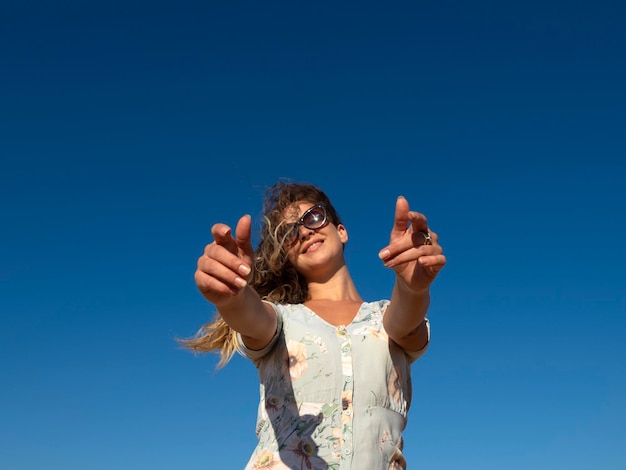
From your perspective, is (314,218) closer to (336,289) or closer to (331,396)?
(336,289)

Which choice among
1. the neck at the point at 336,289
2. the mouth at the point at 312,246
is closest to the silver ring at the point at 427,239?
the neck at the point at 336,289

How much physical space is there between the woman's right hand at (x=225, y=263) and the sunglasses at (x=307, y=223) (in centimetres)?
207

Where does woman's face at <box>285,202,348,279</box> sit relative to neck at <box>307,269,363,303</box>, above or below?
above

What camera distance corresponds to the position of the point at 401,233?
15.7 feet

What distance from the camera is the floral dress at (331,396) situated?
5141 millimetres

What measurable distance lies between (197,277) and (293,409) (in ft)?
4.68

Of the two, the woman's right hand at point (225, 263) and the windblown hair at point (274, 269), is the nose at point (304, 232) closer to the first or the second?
the windblown hair at point (274, 269)

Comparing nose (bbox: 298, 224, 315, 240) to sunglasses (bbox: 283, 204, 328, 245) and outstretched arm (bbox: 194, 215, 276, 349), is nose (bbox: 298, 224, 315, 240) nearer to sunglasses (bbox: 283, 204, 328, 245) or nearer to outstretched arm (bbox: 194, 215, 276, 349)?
sunglasses (bbox: 283, 204, 328, 245)

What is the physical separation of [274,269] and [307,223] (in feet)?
1.80

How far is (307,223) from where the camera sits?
680cm

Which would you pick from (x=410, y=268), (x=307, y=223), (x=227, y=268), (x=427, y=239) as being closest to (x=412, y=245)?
(x=427, y=239)

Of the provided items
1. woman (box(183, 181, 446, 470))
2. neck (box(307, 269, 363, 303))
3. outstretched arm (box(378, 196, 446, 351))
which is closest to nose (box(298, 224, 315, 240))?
neck (box(307, 269, 363, 303))

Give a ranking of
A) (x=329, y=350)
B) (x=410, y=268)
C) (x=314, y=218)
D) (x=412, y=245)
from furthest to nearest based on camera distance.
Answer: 1. (x=314, y=218)
2. (x=329, y=350)
3. (x=410, y=268)
4. (x=412, y=245)

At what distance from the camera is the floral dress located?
202 inches
